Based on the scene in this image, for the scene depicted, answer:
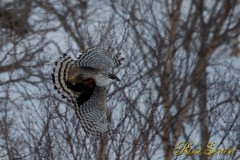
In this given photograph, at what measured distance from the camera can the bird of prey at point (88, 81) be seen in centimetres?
1474

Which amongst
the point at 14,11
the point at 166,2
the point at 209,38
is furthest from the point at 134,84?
the point at 209,38

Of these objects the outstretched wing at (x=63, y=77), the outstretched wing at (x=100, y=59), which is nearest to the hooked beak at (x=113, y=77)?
the outstretched wing at (x=100, y=59)

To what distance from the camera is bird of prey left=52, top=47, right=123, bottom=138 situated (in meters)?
Result: 14.7

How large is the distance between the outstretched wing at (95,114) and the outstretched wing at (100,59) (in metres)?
0.37

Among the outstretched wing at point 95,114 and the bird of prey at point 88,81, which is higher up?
the bird of prey at point 88,81

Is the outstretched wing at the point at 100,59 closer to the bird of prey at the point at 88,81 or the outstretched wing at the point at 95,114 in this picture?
the bird of prey at the point at 88,81

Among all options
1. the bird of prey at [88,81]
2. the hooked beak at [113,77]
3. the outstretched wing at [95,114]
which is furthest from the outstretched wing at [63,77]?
the hooked beak at [113,77]

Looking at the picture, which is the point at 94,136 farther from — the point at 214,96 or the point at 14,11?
the point at 14,11

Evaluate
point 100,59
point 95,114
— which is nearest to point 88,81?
point 100,59

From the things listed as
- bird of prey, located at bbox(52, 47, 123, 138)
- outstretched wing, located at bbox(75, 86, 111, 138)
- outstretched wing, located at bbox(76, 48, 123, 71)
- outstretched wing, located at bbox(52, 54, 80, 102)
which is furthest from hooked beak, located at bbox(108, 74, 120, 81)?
outstretched wing, located at bbox(52, 54, 80, 102)

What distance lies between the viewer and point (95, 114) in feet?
49.2

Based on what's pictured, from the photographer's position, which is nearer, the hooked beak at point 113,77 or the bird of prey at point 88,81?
the hooked beak at point 113,77

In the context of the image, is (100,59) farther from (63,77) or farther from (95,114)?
(95,114)

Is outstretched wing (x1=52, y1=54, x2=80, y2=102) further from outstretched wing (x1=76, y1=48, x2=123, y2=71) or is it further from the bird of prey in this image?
outstretched wing (x1=76, y1=48, x2=123, y2=71)
